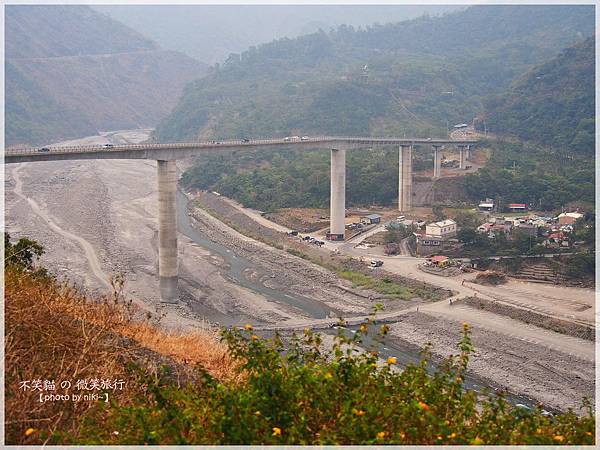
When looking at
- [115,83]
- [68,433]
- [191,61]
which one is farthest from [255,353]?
[191,61]

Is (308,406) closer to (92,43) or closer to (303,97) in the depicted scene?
(303,97)

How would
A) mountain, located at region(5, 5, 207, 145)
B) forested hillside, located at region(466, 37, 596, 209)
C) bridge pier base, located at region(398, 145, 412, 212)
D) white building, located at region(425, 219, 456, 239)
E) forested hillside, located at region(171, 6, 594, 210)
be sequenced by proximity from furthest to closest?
mountain, located at region(5, 5, 207, 145), forested hillside, located at region(171, 6, 594, 210), bridge pier base, located at region(398, 145, 412, 212), forested hillside, located at region(466, 37, 596, 209), white building, located at region(425, 219, 456, 239)

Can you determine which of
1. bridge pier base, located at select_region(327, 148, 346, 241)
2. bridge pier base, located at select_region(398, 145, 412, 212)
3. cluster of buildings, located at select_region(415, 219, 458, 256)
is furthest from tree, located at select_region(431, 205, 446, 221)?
bridge pier base, located at select_region(327, 148, 346, 241)

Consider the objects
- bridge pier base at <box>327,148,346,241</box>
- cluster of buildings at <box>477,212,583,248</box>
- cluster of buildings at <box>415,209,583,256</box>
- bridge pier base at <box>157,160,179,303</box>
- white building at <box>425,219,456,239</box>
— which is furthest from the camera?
bridge pier base at <box>327,148,346,241</box>

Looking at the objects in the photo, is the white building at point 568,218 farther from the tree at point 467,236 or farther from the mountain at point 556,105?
the mountain at point 556,105

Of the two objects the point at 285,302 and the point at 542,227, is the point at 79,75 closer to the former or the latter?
the point at 542,227

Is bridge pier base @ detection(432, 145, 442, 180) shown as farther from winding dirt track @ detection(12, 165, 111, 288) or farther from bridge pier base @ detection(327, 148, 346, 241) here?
winding dirt track @ detection(12, 165, 111, 288)

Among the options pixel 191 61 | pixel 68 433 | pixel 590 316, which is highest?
pixel 191 61
